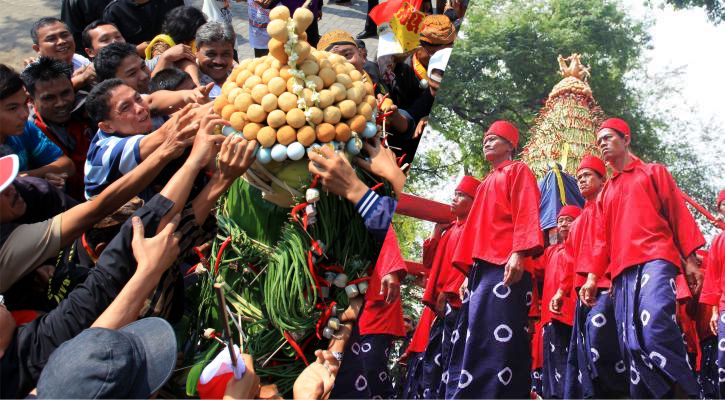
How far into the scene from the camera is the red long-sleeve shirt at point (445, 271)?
203 centimetres

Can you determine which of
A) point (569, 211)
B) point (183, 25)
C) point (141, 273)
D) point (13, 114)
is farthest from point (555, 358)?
point (183, 25)

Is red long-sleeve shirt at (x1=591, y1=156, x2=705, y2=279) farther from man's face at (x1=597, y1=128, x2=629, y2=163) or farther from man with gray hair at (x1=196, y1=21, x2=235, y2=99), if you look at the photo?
man with gray hair at (x1=196, y1=21, x2=235, y2=99)

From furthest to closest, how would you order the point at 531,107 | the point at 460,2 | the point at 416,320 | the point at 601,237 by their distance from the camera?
the point at 460,2 → the point at 416,320 → the point at 531,107 → the point at 601,237

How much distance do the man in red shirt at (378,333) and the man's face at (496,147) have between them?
1.06 feet

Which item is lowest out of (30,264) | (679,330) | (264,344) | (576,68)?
(264,344)

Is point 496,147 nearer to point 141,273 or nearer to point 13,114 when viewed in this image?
point 141,273

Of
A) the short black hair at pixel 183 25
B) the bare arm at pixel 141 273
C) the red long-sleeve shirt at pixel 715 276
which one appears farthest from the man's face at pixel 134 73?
the red long-sleeve shirt at pixel 715 276

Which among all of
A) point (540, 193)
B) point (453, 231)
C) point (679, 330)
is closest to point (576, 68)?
point (540, 193)

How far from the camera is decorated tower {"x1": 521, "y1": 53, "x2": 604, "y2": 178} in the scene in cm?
194

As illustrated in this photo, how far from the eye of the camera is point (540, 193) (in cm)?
198

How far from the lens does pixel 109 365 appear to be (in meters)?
2.14

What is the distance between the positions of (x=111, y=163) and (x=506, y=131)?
151 cm

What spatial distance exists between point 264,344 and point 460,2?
133 inches

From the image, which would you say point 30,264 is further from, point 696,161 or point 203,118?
point 696,161
